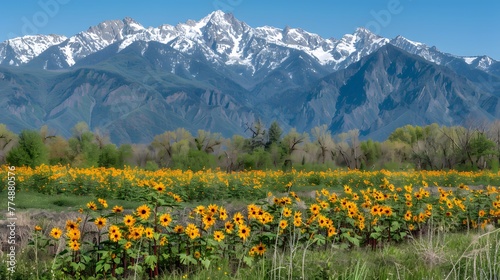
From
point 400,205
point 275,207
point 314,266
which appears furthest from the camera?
point 400,205

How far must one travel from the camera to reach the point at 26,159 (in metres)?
32.6

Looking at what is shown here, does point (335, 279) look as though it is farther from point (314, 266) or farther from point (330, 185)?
point (330, 185)

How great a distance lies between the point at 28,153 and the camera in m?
33.2

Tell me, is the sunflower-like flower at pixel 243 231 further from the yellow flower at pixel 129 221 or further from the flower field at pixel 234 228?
the yellow flower at pixel 129 221

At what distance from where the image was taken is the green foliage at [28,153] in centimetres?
3244

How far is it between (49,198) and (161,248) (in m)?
12.3

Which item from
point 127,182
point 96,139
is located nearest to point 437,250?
point 127,182

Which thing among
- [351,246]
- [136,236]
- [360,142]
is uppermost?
[360,142]

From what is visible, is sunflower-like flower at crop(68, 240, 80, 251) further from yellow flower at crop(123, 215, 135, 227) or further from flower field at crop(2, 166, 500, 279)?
yellow flower at crop(123, 215, 135, 227)

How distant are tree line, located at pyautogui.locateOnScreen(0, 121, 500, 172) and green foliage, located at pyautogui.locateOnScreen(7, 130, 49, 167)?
891 cm

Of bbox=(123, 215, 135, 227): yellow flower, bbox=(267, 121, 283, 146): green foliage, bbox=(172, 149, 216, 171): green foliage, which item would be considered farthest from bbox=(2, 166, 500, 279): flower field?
bbox=(267, 121, 283, 146): green foliage

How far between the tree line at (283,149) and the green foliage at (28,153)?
891 centimetres

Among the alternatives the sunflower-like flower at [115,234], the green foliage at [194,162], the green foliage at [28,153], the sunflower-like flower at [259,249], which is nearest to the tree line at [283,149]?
the green foliage at [194,162]

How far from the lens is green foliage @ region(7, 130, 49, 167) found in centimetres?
3244
